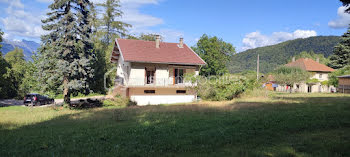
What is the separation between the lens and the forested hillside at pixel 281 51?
4436 inches

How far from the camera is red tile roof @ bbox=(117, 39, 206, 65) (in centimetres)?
2995

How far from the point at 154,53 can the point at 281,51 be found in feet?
353

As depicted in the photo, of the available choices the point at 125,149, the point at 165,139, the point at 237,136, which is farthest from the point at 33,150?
the point at 237,136

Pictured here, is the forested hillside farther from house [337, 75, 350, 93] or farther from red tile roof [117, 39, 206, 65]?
red tile roof [117, 39, 206, 65]

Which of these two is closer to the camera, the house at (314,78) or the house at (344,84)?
the house at (344,84)

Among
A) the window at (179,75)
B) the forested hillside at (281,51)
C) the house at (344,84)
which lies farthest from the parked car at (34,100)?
the forested hillside at (281,51)

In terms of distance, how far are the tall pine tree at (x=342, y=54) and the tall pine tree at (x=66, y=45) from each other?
5798 cm

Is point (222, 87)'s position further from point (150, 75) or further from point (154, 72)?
point (150, 75)

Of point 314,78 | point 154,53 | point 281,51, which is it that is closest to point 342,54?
point 314,78

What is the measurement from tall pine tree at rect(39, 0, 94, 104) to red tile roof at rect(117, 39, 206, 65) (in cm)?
489

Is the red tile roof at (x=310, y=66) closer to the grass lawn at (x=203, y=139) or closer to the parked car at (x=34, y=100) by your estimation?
the parked car at (x=34, y=100)

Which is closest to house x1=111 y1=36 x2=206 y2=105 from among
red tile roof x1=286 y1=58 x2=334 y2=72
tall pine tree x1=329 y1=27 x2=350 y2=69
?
red tile roof x1=286 y1=58 x2=334 y2=72

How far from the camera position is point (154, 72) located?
3145 cm

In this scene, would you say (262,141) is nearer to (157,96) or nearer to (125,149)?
(125,149)
